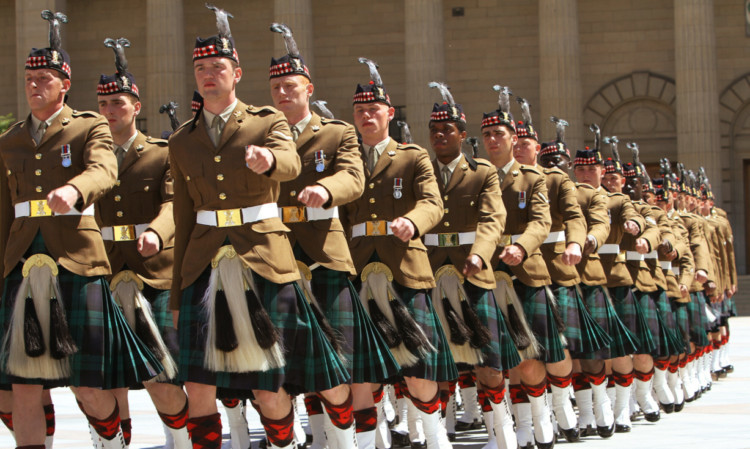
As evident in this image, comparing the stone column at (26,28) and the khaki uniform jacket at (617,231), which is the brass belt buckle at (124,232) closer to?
the khaki uniform jacket at (617,231)

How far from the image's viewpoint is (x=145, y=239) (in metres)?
6.66

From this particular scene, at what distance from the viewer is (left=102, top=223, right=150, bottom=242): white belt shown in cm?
796

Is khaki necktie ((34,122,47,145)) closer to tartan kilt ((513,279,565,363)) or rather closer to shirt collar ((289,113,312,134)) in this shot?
shirt collar ((289,113,312,134))

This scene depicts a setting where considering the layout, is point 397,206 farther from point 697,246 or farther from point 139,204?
point 697,246

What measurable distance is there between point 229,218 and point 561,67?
29.1 meters

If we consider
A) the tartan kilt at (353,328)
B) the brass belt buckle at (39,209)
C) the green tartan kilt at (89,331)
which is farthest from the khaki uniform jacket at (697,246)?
the brass belt buckle at (39,209)

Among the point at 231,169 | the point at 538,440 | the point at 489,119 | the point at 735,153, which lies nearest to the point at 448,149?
the point at 489,119

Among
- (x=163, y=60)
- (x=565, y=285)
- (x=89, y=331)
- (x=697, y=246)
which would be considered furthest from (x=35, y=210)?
(x=163, y=60)

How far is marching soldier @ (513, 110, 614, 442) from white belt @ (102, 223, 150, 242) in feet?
10.8

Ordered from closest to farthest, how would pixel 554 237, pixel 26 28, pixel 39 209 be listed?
pixel 39 209 → pixel 554 237 → pixel 26 28

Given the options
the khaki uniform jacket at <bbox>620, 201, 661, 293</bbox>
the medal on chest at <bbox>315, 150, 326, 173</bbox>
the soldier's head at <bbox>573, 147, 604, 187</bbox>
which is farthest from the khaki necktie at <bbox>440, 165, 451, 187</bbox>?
the khaki uniform jacket at <bbox>620, 201, 661, 293</bbox>

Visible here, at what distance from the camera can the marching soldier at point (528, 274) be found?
9.14 meters

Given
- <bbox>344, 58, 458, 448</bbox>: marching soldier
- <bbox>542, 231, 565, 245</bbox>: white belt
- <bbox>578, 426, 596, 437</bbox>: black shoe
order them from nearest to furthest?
1. <bbox>344, 58, 458, 448</bbox>: marching soldier
2. <bbox>542, 231, 565, 245</bbox>: white belt
3. <bbox>578, 426, 596, 437</bbox>: black shoe

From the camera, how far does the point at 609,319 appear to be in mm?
11047
